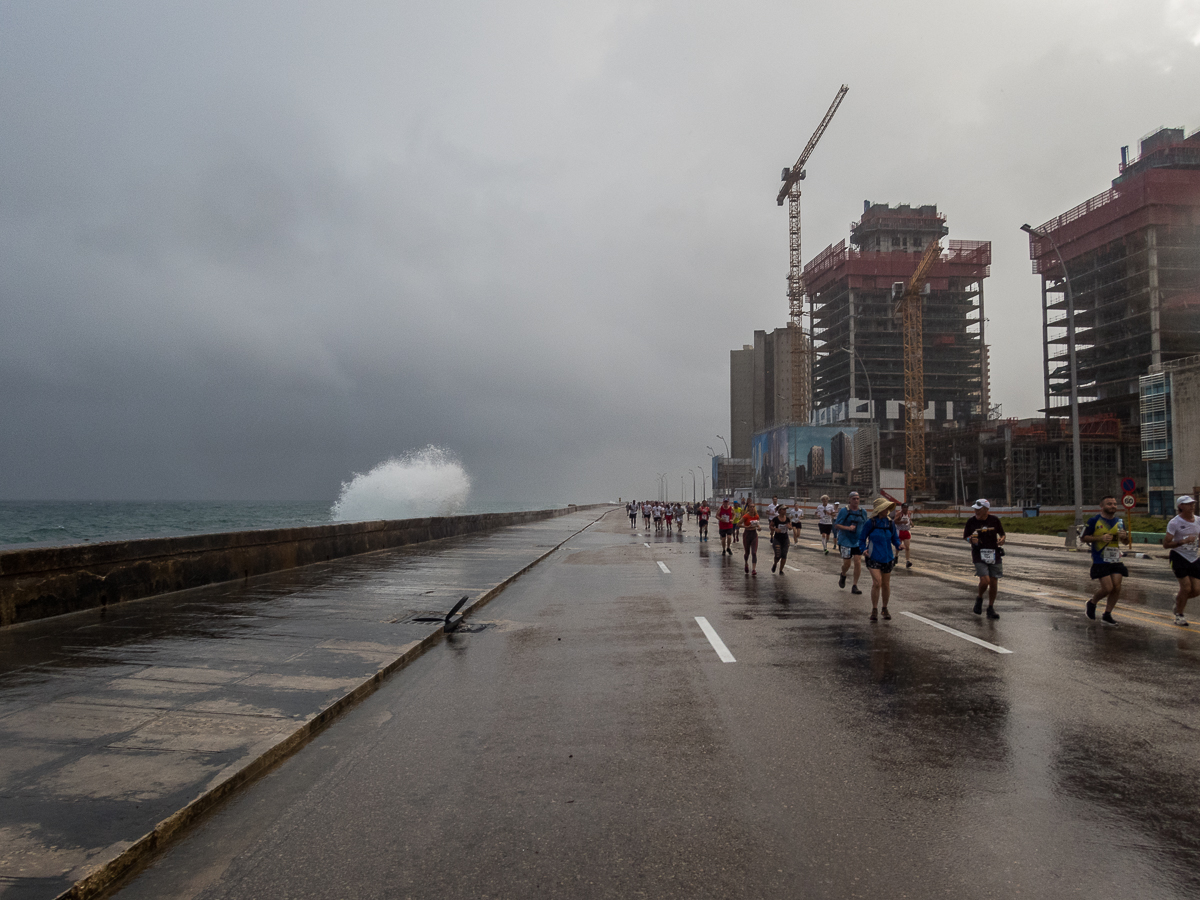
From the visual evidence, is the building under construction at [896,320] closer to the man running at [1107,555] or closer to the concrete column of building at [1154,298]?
the concrete column of building at [1154,298]

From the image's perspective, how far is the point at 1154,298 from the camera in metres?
107

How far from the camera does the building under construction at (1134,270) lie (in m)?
106

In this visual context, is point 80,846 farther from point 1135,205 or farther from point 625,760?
point 1135,205

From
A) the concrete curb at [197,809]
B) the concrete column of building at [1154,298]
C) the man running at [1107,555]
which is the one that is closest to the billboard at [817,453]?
the concrete column of building at [1154,298]

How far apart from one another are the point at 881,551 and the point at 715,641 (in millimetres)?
3059

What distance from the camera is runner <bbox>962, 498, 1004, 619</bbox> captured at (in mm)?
10484

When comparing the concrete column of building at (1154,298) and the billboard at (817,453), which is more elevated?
the concrete column of building at (1154,298)

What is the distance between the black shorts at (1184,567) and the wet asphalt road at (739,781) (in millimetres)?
1428

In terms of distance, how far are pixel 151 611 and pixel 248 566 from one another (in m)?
4.14

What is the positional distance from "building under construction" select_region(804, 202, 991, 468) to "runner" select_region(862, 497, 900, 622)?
14412 centimetres

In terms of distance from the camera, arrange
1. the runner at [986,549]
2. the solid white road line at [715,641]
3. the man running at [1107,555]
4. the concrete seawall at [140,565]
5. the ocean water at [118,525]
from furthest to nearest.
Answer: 1. the ocean water at [118,525]
2. the runner at [986,549]
3. the man running at [1107,555]
4. the concrete seawall at [140,565]
5. the solid white road line at [715,641]

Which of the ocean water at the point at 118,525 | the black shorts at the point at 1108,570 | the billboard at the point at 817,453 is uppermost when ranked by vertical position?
the billboard at the point at 817,453

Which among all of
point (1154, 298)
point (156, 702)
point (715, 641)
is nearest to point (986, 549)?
point (715, 641)

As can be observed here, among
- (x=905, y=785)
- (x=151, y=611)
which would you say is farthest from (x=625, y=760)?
(x=151, y=611)
